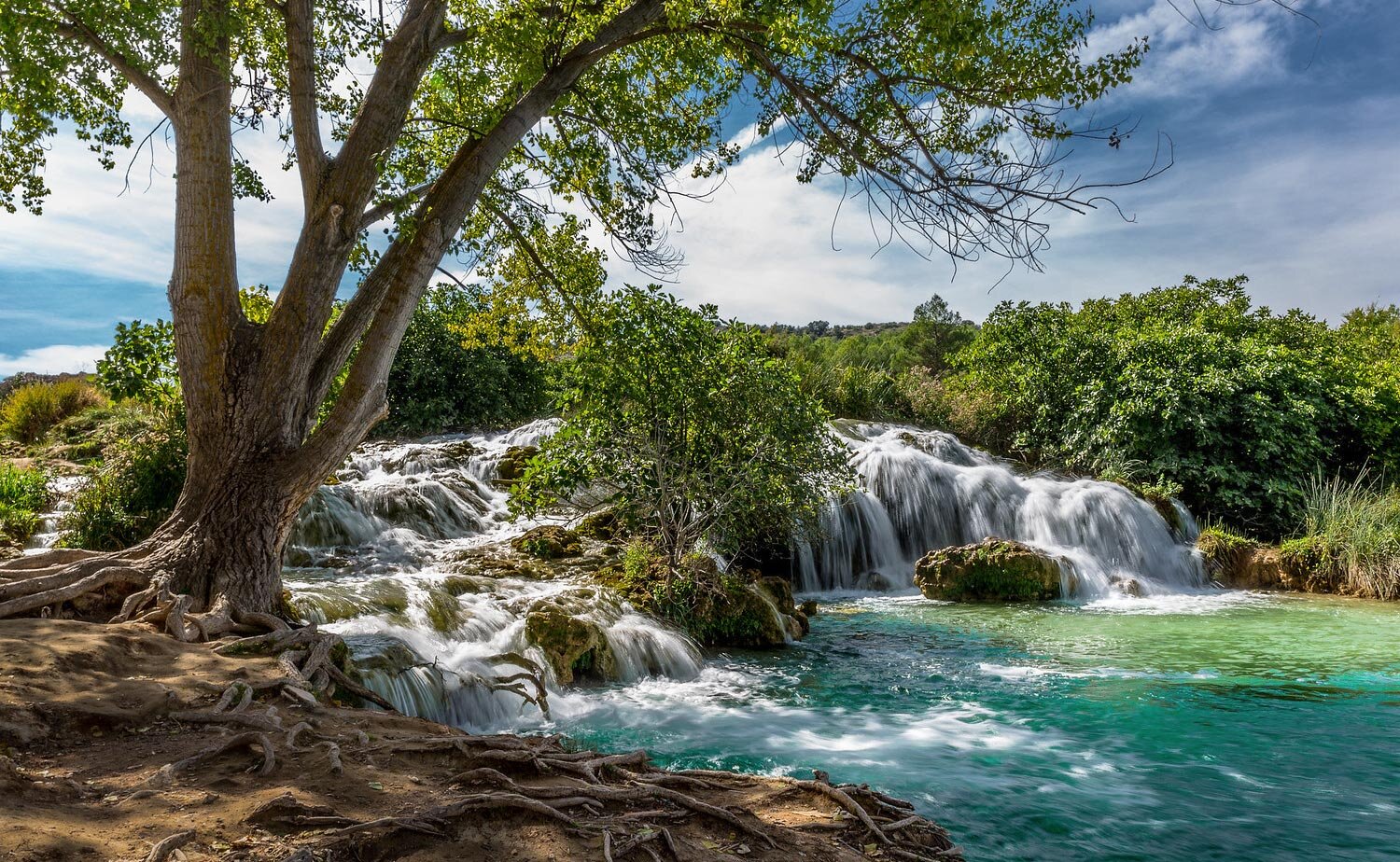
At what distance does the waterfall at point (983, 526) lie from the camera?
49.0 ft

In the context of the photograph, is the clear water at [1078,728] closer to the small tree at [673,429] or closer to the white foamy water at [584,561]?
the white foamy water at [584,561]

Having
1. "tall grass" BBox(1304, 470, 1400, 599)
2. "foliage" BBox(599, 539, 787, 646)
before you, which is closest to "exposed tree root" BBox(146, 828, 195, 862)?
"foliage" BBox(599, 539, 787, 646)

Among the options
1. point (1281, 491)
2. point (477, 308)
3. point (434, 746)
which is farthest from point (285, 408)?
point (1281, 491)

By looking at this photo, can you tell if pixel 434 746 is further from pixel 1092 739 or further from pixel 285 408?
pixel 1092 739

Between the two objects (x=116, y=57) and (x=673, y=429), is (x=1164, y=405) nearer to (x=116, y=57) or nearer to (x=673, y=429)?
(x=673, y=429)

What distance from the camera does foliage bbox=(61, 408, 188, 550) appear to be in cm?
923

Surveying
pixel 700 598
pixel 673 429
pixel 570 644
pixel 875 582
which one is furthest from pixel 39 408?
pixel 875 582

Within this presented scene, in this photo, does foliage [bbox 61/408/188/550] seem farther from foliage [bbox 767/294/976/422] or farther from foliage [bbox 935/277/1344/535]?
foliage [bbox 935/277/1344/535]

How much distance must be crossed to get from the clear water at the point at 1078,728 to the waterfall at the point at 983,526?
348cm

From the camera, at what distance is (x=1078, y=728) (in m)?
7.06

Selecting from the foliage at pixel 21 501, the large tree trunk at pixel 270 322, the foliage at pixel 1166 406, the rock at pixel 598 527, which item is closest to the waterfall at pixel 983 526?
the foliage at pixel 1166 406

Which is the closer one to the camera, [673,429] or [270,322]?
[270,322]

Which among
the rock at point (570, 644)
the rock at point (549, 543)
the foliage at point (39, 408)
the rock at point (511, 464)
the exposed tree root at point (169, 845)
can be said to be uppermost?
the foliage at point (39, 408)

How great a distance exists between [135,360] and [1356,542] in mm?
19259
